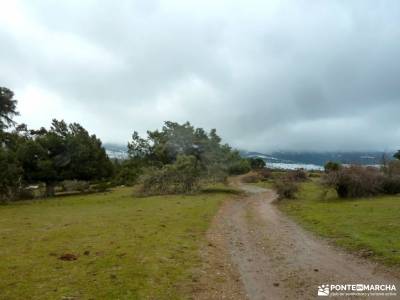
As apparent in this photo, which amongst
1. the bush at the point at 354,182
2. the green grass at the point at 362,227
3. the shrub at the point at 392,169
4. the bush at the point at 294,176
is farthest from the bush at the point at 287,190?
the shrub at the point at 392,169

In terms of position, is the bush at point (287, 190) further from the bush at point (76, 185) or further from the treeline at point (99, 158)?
the bush at point (76, 185)

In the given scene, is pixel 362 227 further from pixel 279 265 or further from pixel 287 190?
pixel 287 190

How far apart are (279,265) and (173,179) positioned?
30.3 metres

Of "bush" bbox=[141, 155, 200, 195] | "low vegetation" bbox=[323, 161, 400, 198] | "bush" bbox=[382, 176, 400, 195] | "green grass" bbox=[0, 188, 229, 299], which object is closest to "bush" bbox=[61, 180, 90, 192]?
"bush" bbox=[141, 155, 200, 195]

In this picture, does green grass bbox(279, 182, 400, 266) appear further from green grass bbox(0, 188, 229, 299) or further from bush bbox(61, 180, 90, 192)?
bush bbox(61, 180, 90, 192)

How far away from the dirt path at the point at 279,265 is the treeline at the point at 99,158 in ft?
79.3

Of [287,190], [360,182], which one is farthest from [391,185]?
[287,190]

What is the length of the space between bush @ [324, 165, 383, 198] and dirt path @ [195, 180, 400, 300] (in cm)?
1520

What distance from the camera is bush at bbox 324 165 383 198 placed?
30250mm

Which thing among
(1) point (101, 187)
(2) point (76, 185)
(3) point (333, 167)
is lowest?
(1) point (101, 187)

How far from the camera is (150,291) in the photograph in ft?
27.2

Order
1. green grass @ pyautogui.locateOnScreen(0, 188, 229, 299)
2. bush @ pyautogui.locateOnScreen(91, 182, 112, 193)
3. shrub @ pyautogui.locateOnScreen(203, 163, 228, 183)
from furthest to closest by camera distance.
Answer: bush @ pyautogui.locateOnScreen(91, 182, 112, 193) < shrub @ pyautogui.locateOnScreen(203, 163, 228, 183) < green grass @ pyautogui.locateOnScreen(0, 188, 229, 299)

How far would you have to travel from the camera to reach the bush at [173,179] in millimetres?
39875

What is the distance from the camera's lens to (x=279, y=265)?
10.7 metres
